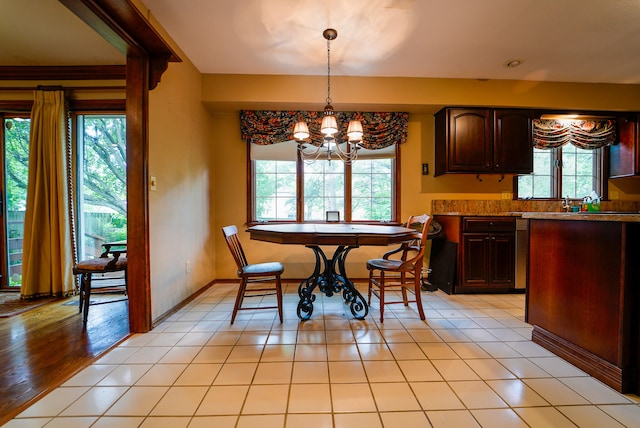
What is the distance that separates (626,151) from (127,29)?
17.8 ft

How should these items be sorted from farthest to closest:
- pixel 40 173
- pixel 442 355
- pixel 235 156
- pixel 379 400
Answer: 1. pixel 235 156
2. pixel 40 173
3. pixel 442 355
4. pixel 379 400

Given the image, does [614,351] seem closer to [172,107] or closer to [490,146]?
[490,146]

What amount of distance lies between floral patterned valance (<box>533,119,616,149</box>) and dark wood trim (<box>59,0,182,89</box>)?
4169 mm

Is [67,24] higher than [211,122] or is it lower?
higher

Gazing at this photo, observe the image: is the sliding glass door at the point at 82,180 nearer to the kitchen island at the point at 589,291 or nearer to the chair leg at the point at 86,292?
the chair leg at the point at 86,292

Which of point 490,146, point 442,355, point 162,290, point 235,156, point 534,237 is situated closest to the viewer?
point 442,355

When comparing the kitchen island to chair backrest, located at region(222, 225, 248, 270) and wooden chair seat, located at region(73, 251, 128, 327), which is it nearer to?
chair backrest, located at region(222, 225, 248, 270)

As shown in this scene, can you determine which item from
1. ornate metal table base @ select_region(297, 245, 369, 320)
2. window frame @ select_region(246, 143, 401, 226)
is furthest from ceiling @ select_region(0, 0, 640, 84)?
ornate metal table base @ select_region(297, 245, 369, 320)

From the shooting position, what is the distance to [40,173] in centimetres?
265

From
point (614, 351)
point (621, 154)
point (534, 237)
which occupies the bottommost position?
point (614, 351)

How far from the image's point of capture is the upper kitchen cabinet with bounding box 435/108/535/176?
3092 mm

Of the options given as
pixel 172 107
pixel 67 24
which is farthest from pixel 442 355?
pixel 67 24

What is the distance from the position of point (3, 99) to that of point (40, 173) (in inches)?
39.3

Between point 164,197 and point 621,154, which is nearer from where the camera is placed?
point 164,197
